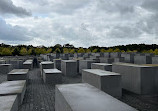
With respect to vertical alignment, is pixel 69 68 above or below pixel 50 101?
above

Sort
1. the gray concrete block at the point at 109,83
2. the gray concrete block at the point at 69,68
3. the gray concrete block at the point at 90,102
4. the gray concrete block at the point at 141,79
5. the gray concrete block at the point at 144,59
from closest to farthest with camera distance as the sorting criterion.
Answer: the gray concrete block at the point at 90,102 → the gray concrete block at the point at 109,83 → the gray concrete block at the point at 141,79 → the gray concrete block at the point at 69,68 → the gray concrete block at the point at 144,59

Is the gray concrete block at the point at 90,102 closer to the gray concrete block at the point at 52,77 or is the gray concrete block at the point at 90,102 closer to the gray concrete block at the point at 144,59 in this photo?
the gray concrete block at the point at 52,77

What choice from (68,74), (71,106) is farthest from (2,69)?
(71,106)

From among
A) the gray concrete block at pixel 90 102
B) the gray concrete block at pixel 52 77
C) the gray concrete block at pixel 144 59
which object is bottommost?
the gray concrete block at pixel 52 77

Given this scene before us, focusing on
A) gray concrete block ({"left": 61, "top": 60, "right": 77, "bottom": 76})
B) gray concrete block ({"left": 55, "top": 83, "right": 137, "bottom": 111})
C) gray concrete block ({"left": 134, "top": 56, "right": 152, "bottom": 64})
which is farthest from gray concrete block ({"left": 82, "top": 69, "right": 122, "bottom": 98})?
gray concrete block ({"left": 134, "top": 56, "right": 152, "bottom": 64})

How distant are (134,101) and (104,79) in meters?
1.83

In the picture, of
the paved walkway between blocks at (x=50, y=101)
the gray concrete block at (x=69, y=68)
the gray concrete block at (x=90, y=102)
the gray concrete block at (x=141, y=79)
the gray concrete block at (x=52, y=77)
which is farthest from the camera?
the gray concrete block at (x=69, y=68)

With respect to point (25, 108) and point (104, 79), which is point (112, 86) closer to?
point (104, 79)

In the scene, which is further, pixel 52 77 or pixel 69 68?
pixel 69 68

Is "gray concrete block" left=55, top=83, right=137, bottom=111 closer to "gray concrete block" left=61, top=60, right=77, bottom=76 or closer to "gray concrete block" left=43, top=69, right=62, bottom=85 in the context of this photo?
"gray concrete block" left=43, top=69, right=62, bottom=85

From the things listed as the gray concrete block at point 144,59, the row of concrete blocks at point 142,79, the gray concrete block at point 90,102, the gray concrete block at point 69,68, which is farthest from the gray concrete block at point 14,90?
the gray concrete block at point 144,59

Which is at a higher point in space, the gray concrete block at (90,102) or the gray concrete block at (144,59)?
the gray concrete block at (144,59)

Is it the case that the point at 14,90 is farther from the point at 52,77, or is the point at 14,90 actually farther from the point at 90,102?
the point at 52,77

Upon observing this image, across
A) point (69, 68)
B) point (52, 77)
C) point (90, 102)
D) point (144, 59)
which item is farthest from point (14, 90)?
point (144, 59)
